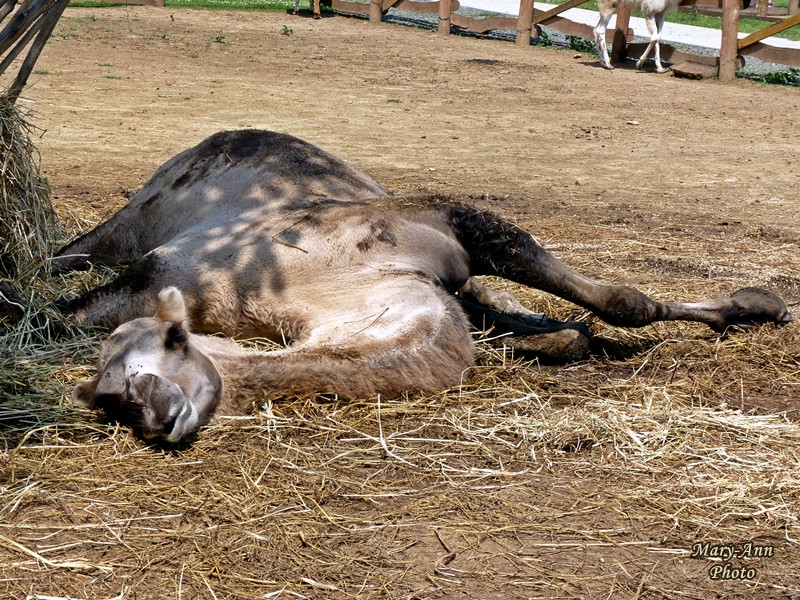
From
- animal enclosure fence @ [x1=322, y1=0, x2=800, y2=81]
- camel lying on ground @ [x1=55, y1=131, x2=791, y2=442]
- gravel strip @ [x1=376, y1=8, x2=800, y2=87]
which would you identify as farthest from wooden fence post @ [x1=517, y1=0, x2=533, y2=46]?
camel lying on ground @ [x1=55, y1=131, x2=791, y2=442]

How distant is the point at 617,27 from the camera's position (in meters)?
18.5

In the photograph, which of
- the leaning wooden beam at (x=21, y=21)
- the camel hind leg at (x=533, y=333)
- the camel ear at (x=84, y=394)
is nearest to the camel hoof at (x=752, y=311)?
the camel hind leg at (x=533, y=333)

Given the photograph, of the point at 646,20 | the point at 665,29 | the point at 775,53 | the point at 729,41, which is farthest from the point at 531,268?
the point at 665,29

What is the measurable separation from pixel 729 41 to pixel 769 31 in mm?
735

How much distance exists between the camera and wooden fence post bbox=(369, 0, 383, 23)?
22.6 m

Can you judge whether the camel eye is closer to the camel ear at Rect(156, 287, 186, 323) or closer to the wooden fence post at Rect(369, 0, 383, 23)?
the camel ear at Rect(156, 287, 186, 323)

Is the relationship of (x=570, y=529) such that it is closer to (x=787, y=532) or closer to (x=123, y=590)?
(x=787, y=532)

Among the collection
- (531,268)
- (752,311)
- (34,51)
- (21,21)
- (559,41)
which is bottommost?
(752,311)

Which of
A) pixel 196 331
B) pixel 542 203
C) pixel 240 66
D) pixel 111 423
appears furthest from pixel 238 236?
pixel 240 66

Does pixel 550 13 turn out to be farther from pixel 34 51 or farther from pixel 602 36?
pixel 34 51

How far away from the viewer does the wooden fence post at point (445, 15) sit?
21109 mm

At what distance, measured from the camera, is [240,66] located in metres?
15.6

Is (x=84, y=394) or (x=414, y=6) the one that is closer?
(x=84, y=394)

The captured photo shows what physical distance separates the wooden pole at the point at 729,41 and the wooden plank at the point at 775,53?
0.24m
